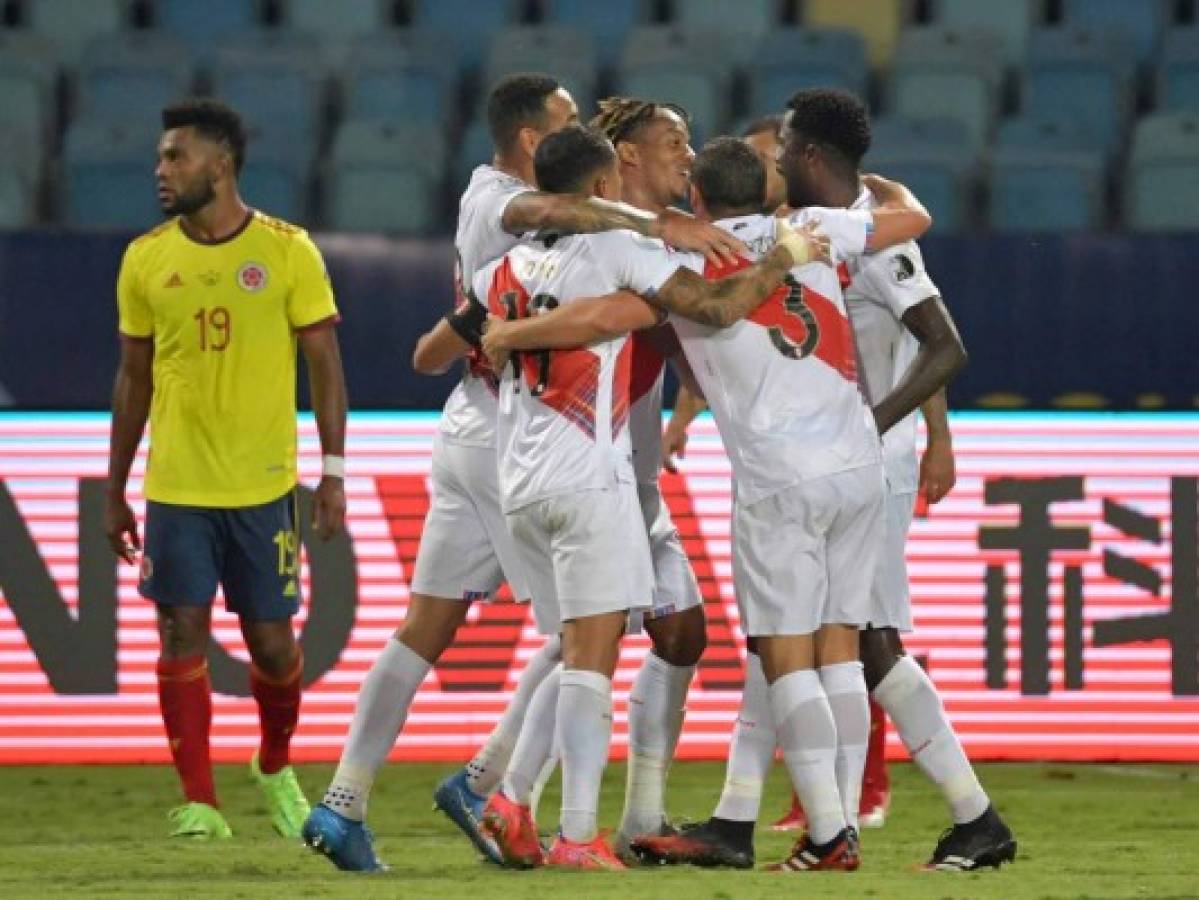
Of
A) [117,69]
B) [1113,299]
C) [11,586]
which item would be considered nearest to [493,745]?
[11,586]

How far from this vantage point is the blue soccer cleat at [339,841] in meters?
7.39

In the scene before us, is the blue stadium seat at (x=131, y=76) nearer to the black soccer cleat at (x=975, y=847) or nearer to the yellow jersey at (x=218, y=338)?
the yellow jersey at (x=218, y=338)

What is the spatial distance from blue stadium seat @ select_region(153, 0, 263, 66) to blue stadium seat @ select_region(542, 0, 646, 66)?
142cm

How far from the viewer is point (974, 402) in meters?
11.0

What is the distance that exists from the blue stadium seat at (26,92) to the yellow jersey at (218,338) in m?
5.04

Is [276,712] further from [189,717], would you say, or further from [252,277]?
[252,277]

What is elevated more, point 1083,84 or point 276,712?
point 1083,84

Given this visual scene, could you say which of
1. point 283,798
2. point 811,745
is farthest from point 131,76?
point 811,745

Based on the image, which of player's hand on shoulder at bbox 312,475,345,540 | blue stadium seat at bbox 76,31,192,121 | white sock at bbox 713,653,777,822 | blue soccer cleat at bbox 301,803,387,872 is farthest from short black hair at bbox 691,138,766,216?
blue stadium seat at bbox 76,31,192,121

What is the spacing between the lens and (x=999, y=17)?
1430 cm

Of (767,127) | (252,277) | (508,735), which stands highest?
(767,127)

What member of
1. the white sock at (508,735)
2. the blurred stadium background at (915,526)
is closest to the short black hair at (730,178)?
the white sock at (508,735)

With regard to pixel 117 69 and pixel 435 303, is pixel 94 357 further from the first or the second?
pixel 117 69

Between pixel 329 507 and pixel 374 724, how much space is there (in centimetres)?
91
